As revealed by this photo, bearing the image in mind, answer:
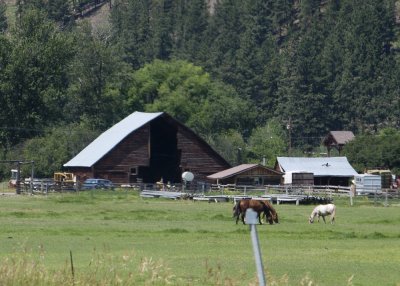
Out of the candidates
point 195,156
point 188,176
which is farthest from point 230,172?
point 188,176

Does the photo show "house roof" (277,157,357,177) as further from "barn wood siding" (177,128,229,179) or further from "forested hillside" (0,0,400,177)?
"forested hillside" (0,0,400,177)

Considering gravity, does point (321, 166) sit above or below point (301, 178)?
above

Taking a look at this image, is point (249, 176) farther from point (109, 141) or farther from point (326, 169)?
point (109, 141)

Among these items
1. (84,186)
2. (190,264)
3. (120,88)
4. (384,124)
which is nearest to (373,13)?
(384,124)

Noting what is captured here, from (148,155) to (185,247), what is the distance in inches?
2527

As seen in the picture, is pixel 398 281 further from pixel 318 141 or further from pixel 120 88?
pixel 318 141

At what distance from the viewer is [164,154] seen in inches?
3905

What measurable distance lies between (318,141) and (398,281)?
464ft

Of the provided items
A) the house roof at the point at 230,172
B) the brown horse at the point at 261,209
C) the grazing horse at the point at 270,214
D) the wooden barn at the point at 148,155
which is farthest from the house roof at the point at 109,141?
the grazing horse at the point at 270,214

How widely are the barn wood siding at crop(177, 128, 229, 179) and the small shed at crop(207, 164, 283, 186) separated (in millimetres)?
1194

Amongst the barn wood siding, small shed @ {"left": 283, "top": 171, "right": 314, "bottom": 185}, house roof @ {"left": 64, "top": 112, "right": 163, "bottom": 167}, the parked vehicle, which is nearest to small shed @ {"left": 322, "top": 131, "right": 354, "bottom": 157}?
the barn wood siding

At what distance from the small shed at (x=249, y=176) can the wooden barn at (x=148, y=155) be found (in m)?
2.18

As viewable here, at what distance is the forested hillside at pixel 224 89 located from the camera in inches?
4710

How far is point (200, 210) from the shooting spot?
5784cm
